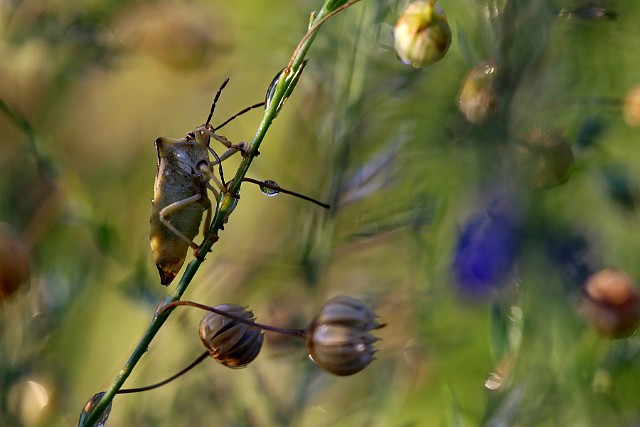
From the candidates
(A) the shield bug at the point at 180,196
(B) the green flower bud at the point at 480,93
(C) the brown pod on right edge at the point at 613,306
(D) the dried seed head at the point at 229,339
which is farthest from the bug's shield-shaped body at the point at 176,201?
(C) the brown pod on right edge at the point at 613,306

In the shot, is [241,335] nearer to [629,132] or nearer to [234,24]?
[629,132]

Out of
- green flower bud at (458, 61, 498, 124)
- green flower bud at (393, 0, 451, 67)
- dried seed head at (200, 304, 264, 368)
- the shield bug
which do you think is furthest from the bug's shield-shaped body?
green flower bud at (458, 61, 498, 124)

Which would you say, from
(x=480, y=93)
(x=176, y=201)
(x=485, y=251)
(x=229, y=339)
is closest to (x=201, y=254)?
(x=229, y=339)

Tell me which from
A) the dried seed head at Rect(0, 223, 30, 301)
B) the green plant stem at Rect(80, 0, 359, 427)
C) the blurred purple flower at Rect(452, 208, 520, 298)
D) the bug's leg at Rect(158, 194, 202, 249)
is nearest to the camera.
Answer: the green plant stem at Rect(80, 0, 359, 427)

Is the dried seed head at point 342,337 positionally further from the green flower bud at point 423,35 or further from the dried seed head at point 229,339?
the green flower bud at point 423,35

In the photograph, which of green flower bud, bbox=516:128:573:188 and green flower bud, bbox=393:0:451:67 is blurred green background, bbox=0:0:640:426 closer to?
green flower bud, bbox=516:128:573:188

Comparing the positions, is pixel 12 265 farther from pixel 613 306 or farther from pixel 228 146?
pixel 613 306

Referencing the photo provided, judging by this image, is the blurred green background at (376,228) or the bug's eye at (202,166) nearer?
the bug's eye at (202,166)
